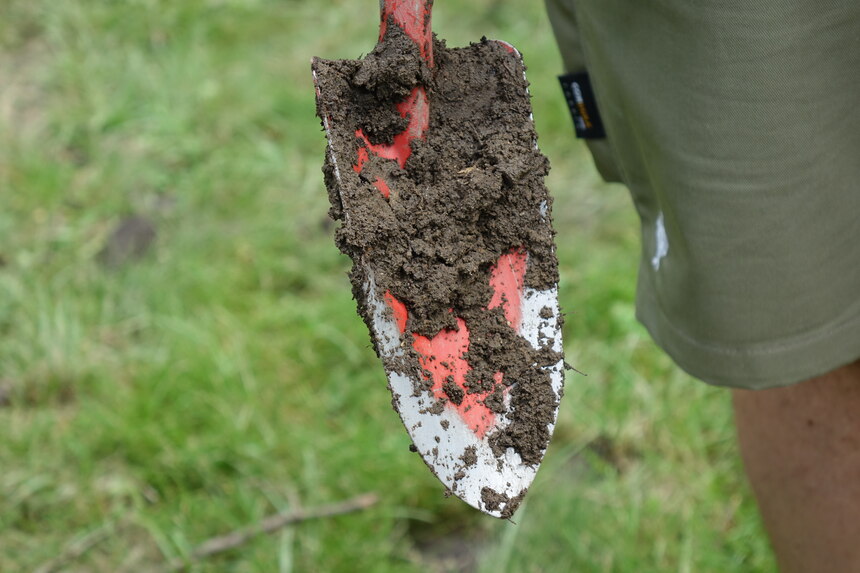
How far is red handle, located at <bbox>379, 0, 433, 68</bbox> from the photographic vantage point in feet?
4.18

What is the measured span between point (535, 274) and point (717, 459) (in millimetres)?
1348

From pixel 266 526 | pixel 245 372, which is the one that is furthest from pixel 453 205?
pixel 245 372

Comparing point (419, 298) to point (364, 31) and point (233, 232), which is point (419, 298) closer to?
point (233, 232)

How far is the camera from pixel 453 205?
1280 millimetres

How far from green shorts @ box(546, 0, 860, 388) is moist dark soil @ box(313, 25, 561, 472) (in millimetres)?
181

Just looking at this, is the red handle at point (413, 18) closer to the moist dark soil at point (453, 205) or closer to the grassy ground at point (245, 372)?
the moist dark soil at point (453, 205)

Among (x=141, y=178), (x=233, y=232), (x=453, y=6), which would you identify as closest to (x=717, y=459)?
(x=233, y=232)

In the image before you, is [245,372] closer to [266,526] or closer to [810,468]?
[266,526]

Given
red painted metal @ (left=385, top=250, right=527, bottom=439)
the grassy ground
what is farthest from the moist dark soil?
the grassy ground

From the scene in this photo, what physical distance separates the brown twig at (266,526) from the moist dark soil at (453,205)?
1112 millimetres

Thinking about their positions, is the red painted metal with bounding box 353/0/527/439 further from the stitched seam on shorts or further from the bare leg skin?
the bare leg skin

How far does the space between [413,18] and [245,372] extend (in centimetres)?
147

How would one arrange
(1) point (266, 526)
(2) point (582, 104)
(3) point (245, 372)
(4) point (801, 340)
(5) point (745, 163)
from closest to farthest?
(5) point (745, 163), (4) point (801, 340), (2) point (582, 104), (1) point (266, 526), (3) point (245, 372)

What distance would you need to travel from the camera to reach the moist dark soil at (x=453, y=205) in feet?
4.06
